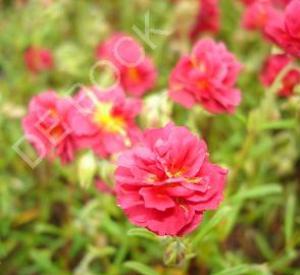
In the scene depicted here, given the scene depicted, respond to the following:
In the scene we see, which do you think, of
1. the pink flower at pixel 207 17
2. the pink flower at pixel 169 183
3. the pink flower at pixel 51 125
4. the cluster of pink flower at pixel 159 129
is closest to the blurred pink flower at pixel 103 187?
the cluster of pink flower at pixel 159 129

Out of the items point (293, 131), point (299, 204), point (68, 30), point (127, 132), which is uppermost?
point (68, 30)

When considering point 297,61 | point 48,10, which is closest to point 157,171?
point 297,61

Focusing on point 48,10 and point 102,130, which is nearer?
point 102,130

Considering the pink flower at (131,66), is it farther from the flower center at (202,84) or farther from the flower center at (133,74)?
the flower center at (202,84)

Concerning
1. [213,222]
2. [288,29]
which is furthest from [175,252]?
[288,29]

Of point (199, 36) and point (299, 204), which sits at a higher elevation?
point (199, 36)

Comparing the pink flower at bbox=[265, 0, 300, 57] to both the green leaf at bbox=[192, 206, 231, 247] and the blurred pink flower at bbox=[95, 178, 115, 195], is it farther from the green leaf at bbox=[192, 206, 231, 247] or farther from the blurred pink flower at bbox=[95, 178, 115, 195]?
the blurred pink flower at bbox=[95, 178, 115, 195]

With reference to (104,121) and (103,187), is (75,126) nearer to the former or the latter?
(104,121)

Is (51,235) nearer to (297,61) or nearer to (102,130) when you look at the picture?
(102,130)

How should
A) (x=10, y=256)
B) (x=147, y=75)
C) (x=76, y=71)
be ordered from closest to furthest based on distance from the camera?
(x=147, y=75)
(x=10, y=256)
(x=76, y=71)
